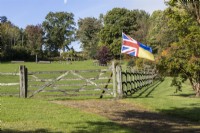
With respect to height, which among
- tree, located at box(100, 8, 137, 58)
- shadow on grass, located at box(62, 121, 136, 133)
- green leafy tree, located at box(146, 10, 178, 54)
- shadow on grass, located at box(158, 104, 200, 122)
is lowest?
shadow on grass, located at box(158, 104, 200, 122)

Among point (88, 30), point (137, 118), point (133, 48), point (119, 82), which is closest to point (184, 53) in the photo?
point (133, 48)

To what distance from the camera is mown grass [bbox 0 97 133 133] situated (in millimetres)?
10102

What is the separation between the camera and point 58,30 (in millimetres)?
141250

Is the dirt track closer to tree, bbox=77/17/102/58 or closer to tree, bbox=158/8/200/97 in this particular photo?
tree, bbox=158/8/200/97

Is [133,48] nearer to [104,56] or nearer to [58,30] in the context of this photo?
[104,56]

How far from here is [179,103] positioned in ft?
60.6

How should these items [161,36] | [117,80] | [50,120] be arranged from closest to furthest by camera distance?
[50,120] < [117,80] < [161,36]

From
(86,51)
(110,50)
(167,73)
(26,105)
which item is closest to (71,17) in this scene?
(86,51)

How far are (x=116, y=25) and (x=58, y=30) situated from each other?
35.1 meters

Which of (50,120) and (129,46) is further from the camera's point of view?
(129,46)

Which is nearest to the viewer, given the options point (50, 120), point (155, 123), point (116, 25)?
point (50, 120)

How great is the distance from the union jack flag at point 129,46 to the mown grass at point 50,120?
927 centimetres

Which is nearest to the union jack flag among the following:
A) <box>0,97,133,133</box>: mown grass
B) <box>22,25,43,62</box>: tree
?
<box>0,97,133,133</box>: mown grass

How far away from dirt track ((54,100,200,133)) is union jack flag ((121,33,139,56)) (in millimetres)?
6089
